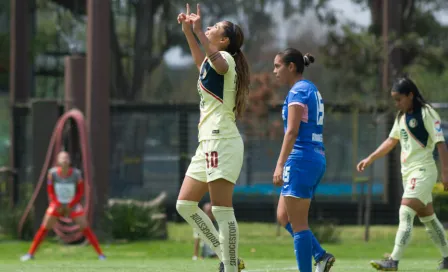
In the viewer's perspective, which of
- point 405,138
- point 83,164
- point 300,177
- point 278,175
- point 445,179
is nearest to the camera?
point 278,175

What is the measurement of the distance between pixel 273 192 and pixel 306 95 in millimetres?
12585

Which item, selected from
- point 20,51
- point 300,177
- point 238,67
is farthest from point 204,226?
point 20,51

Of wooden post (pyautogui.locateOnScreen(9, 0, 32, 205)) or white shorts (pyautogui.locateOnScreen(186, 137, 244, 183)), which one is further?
wooden post (pyautogui.locateOnScreen(9, 0, 32, 205))

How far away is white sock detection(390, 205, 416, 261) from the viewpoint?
10250 millimetres

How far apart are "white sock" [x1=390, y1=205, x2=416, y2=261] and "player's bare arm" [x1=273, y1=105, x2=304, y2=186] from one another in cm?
298

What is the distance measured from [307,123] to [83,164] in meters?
9.85

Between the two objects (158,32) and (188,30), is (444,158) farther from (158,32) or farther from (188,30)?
(158,32)

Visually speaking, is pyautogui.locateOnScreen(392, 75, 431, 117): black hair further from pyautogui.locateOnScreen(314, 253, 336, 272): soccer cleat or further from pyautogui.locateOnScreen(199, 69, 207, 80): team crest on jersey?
pyautogui.locateOnScreen(199, 69, 207, 80): team crest on jersey

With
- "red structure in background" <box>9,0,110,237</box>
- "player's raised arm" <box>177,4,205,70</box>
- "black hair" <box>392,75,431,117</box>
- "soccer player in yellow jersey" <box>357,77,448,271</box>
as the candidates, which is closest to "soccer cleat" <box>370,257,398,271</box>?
"soccer player in yellow jersey" <box>357,77,448,271</box>

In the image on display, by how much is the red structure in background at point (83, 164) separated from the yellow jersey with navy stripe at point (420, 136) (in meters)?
7.83

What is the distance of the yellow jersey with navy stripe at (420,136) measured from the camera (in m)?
10.4

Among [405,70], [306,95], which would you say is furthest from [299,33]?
[306,95]

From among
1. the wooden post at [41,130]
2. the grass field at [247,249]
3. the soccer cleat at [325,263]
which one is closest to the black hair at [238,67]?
the soccer cleat at [325,263]

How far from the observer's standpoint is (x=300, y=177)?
7859 millimetres
